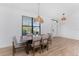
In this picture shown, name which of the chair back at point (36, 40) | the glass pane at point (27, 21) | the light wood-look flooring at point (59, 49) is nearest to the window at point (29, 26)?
the glass pane at point (27, 21)

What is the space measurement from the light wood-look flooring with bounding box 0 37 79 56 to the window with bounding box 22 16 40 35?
1.47 feet

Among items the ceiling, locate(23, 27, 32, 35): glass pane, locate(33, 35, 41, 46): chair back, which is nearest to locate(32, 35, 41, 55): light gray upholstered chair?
locate(33, 35, 41, 46): chair back

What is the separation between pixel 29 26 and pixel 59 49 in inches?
34.4

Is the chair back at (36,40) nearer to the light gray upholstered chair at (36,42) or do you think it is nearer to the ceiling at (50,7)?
the light gray upholstered chair at (36,42)

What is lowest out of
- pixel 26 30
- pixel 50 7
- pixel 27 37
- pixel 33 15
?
pixel 27 37

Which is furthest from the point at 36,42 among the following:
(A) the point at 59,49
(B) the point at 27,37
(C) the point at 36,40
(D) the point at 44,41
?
(A) the point at 59,49

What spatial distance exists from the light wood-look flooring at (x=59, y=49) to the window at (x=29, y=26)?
1.47 ft

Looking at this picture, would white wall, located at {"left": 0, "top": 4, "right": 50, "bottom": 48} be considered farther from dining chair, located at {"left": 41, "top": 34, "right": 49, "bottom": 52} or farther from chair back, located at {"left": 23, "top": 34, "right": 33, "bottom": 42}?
dining chair, located at {"left": 41, "top": 34, "right": 49, "bottom": 52}

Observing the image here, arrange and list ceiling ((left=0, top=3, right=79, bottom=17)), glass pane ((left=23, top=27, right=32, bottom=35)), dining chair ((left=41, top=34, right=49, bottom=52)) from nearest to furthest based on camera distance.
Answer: ceiling ((left=0, top=3, right=79, bottom=17)) → glass pane ((left=23, top=27, right=32, bottom=35)) → dining chair ((left=41, top=34, right=49, bottom=52))

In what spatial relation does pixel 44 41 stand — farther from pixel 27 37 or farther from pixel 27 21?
pixel 27 21

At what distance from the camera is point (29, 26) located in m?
2.20

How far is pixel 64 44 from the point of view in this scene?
2.26 meters

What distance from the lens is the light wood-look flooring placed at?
2.08m

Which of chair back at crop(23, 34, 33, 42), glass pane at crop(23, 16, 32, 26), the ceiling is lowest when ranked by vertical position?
chair back at crop(23, 34, 33, 42)
